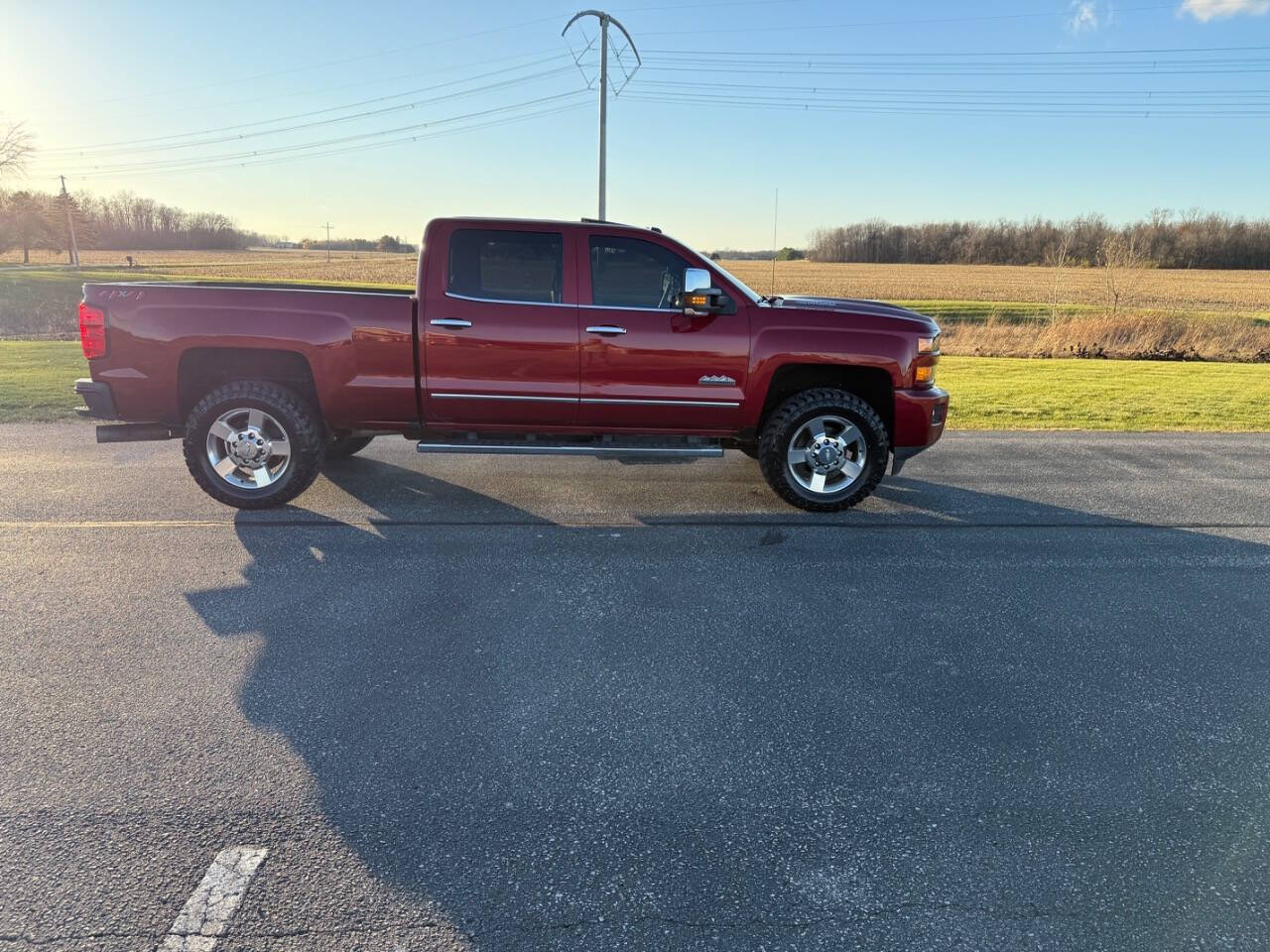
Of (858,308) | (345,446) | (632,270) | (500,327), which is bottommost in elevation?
(345,446)

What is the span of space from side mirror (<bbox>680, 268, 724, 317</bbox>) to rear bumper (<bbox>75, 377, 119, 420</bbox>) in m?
4.14

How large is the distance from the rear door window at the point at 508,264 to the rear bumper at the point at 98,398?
8.54ft

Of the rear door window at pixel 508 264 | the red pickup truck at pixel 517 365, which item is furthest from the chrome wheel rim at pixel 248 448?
the rear door window at pixel 508 264

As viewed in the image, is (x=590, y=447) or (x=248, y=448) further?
(x=590, y=447)

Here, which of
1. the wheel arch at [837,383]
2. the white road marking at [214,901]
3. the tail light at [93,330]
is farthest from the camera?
the wheel arch at [837,383]

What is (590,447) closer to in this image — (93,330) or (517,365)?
(517,365)

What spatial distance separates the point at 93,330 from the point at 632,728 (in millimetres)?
4966

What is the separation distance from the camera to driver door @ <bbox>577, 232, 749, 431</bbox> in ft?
18.9

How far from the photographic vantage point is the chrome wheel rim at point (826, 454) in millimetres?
5902

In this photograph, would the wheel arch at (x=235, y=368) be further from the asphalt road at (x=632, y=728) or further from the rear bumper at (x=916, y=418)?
the rear bumper at (x=916, y=418)

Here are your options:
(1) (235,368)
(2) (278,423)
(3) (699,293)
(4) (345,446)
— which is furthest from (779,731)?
(4) (345,446)

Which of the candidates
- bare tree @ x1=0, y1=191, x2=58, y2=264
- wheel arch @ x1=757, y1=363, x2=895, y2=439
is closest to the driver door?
wheel arch @ x1=757, y1=363, x2=895, y2=439

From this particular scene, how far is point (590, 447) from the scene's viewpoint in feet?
19.4

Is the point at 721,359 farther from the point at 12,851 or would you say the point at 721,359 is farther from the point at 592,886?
the point at 12,851
